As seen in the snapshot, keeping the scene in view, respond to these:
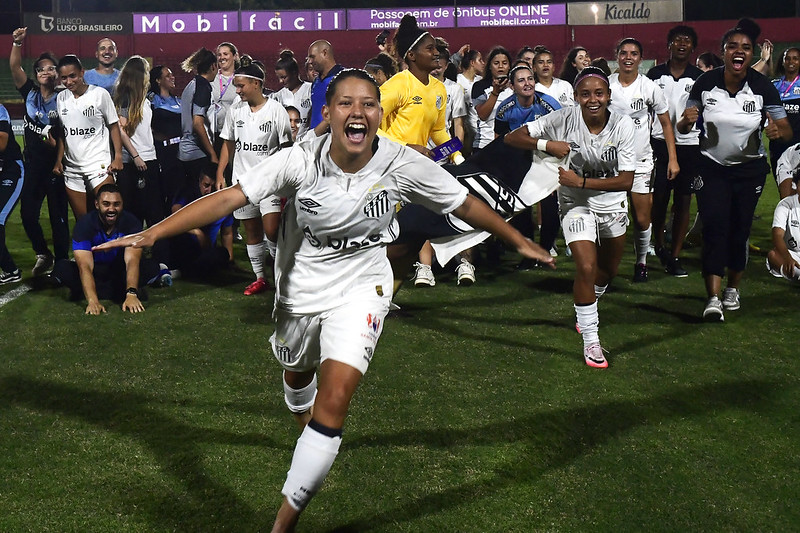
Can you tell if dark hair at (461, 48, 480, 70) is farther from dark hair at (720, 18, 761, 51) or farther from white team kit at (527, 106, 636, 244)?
white team kit at (527, 106, 636, 244)

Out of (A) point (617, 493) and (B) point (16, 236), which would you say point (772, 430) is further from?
(B) point (16, 236)

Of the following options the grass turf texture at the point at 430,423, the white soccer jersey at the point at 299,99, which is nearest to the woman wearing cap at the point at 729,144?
the grass turf texture at the point at 430,423

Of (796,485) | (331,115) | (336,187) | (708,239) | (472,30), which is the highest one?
(472,30)

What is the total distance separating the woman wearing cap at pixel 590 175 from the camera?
6555 millimetres

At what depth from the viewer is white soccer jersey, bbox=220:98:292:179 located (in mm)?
8969

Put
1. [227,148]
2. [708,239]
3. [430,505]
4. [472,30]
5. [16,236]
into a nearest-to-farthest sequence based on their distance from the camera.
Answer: [430,505] → [708,239] → [227,148] → [16,236] → [472,30]

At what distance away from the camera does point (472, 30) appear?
128ft

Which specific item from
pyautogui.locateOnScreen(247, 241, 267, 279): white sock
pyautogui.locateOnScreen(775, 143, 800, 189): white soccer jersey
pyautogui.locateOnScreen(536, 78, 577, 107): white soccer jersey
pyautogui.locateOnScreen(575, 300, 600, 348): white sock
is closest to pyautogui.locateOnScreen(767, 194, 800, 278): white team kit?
pyautogui.locateOnScreen(775, 143, 800, 189): white soccer jersey

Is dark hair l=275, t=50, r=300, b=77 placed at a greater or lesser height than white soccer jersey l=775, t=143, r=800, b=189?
greater

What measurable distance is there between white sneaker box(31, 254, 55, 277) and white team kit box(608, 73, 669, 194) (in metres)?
6.10

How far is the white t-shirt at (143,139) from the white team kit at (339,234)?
667cm

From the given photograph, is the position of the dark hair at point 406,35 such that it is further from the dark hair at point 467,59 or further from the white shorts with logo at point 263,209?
the dark hair at point 467,59

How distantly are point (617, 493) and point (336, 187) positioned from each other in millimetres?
1914

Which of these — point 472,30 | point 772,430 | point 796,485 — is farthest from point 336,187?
point 472,30
